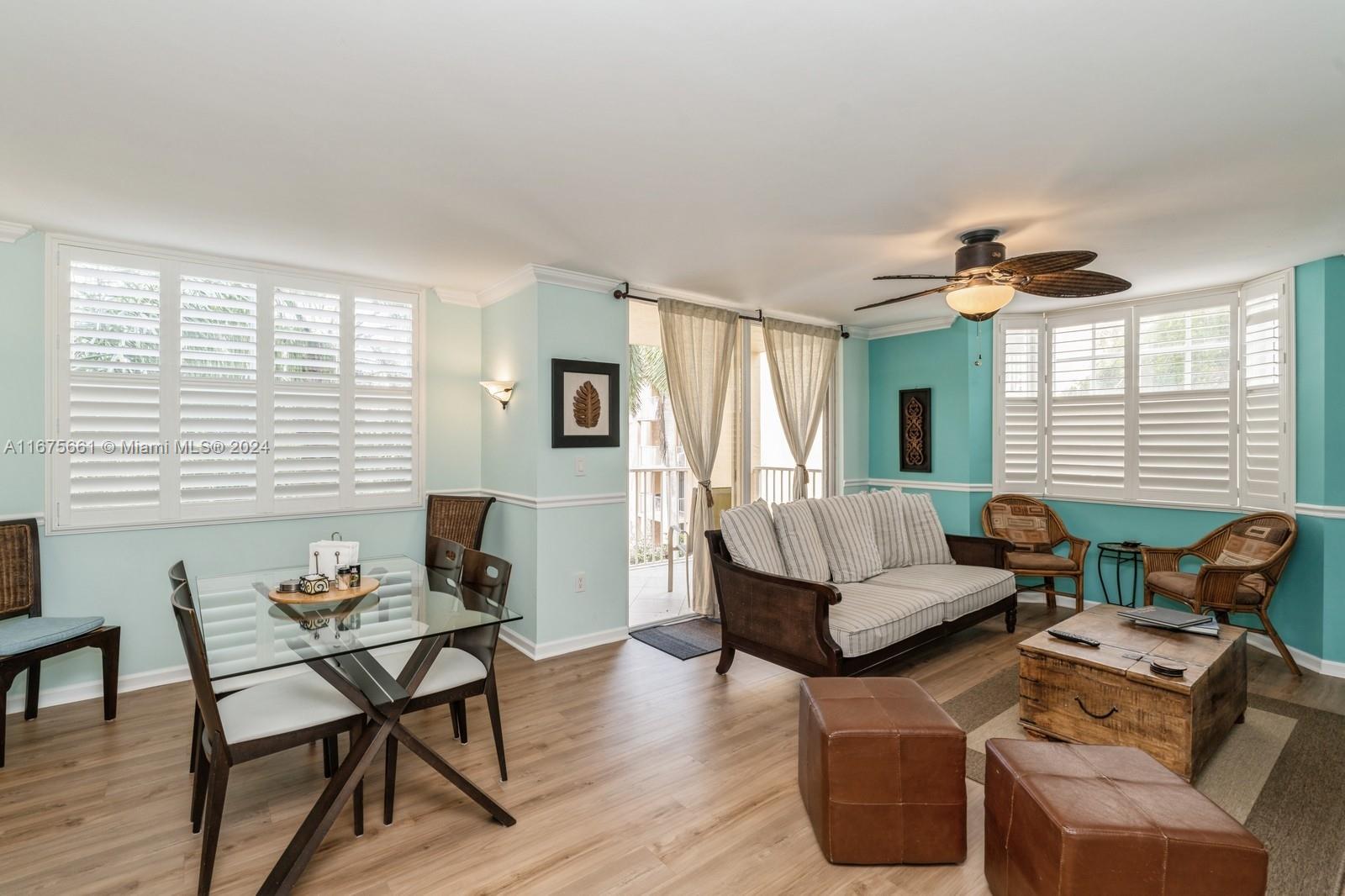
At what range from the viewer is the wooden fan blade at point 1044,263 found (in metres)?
2.68

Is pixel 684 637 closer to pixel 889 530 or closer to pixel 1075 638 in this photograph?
pixel 889 530

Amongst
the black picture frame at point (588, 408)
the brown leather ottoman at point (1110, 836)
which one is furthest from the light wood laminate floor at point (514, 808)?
the black picture frame at point (588, 408)

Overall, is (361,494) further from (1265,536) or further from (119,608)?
(1265,536)

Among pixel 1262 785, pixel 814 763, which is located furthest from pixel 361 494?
pixel 1262 785

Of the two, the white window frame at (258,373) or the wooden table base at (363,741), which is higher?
the white window frame at (258,373)

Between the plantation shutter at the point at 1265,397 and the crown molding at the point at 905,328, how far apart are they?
1.95 m

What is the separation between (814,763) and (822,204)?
2380mm

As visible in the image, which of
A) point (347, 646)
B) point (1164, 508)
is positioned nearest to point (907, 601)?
point (1164, 508)

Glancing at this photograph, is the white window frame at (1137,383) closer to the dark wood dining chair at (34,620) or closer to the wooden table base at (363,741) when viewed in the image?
the wooden table base at (363,741)

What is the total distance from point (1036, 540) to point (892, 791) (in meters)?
3.83

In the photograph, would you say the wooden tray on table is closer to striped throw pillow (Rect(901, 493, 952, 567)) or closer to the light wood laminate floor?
the light wood laminate floor

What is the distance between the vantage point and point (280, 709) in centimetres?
212

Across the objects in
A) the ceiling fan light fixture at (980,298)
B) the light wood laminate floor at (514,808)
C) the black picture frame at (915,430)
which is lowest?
the light wood laminate floor at (514,808)

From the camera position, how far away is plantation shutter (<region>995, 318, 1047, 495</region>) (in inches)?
212
